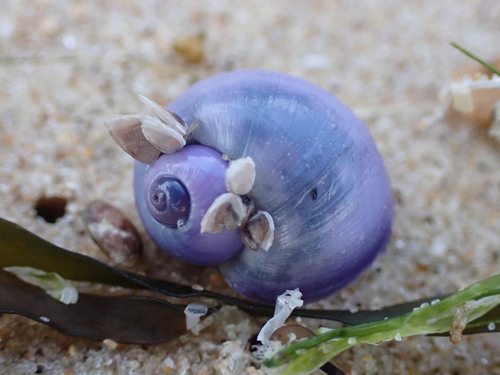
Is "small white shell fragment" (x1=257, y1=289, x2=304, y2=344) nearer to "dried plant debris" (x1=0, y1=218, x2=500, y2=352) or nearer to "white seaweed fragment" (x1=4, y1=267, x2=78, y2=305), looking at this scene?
"dried plant debris" (x1=0, y1=218, x2=500, y2=352)

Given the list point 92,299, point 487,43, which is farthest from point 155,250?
point 487,43

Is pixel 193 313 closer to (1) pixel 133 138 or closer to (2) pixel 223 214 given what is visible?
(2) pixel 223 214

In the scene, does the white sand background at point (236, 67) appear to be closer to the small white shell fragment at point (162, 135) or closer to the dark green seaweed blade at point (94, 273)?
the dark green seaweed blade at point (94, 273)

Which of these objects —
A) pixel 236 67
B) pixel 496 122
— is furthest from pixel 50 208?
pixel 496 122

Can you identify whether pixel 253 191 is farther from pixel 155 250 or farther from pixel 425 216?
pixel 425 216

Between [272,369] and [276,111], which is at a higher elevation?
[276,111]
